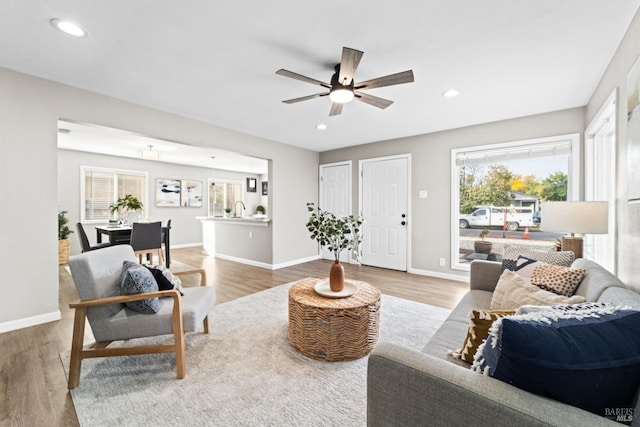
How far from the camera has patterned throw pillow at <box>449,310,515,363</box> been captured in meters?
1.17

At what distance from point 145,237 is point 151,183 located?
3481mm

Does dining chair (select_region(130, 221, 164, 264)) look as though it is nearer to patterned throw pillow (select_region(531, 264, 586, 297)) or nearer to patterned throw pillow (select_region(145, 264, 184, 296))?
patterned throw pillow (select_region(145, 264, 184, 296))

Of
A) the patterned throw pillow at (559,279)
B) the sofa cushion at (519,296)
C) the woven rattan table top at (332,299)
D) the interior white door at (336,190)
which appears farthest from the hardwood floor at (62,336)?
the sofa cushion at (519,296)

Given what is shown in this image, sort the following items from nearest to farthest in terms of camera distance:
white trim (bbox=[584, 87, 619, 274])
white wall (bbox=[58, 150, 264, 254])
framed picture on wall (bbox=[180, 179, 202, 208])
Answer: white trim (bbox=[584, 87, 619, 274])
white wall (bbox=[58, 150, 264, 254])
framed picture on wall (bbox=[180, 179, 202, 208])

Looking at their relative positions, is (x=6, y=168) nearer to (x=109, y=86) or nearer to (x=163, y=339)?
(x=109, y=86)

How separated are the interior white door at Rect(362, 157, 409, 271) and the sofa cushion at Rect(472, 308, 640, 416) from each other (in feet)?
13.7

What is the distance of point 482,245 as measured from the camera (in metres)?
4.30

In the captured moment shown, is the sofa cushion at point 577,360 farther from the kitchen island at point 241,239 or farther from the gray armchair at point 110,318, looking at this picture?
the kitchen island at point 241,239

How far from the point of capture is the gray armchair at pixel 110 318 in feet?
5.85

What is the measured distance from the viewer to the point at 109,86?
2.90 meters

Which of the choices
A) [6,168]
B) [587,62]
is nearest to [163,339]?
[6,168]

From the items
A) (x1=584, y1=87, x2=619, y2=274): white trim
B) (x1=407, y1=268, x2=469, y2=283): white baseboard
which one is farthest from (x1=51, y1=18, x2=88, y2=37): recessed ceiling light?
(x1=407, y1=268, x2=469, y2=283): white baseboard

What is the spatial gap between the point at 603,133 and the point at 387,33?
9.26ft

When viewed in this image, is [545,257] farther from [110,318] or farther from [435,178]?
[110,318]
